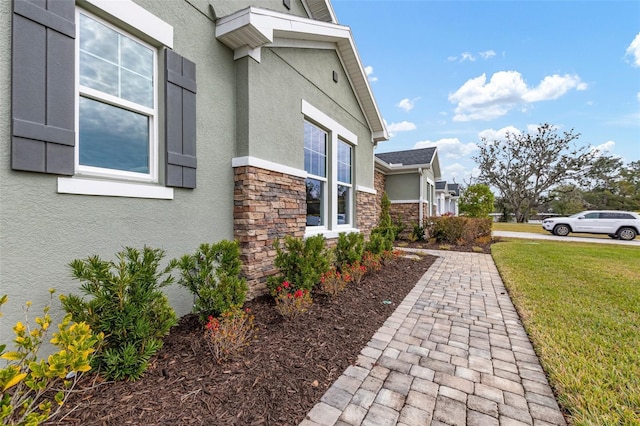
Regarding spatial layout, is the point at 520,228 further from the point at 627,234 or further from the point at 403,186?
the point at 403,186

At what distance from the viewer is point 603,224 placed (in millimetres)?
16656

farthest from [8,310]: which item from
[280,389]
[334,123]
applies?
[334,123]

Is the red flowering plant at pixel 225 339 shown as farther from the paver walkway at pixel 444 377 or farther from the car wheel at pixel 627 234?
the car wheel at pixel 627 234

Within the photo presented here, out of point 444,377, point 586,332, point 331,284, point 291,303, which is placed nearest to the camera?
point 444,377

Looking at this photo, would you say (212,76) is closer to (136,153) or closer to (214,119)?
(214,119)

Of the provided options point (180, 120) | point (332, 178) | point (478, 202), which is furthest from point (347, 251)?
point (478, 202)

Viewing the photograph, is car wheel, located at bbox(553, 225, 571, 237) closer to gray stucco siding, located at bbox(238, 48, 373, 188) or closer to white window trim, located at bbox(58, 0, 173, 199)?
gray stucco siding, located at bbox(238, 48, 373, 188)

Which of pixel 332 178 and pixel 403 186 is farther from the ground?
pixel 403 186

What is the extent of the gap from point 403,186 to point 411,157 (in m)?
2.37

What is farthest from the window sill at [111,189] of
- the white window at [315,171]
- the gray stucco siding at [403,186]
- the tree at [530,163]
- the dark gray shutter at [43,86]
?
the tree at [530,163]

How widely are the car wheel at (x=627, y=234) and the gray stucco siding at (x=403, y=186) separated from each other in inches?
528

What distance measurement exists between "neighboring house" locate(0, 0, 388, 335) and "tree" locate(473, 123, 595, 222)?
1468 inches

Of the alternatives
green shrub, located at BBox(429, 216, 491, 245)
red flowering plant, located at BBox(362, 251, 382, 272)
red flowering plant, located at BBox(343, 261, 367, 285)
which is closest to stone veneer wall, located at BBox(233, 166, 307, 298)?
red flowering plant, located at BBox(343, 261, 367, 285)

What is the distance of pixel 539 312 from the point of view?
13.8 ft
